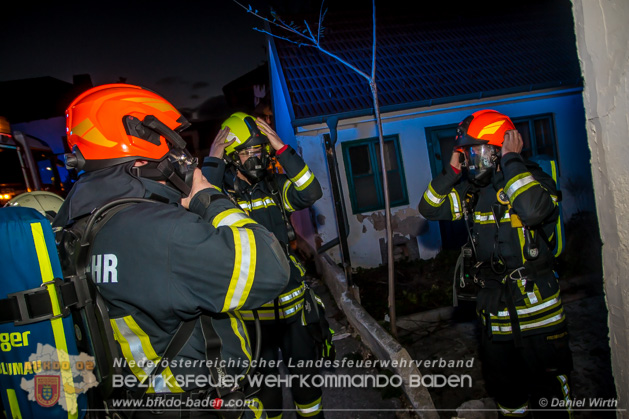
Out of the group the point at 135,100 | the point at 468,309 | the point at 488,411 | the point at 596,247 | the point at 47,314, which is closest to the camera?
the point at 47,314

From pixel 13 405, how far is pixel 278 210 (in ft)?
8.27

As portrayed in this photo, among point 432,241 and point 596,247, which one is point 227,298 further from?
point 596,247

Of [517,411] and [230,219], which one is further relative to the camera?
[517,411]

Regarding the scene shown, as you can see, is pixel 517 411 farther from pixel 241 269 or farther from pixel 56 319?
pixel 56 319

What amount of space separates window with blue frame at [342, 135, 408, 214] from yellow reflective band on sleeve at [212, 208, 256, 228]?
7.12m

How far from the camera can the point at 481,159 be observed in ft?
10.7

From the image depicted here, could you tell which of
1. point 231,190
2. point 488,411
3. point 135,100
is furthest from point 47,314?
point 488,411

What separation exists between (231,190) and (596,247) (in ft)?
26.0

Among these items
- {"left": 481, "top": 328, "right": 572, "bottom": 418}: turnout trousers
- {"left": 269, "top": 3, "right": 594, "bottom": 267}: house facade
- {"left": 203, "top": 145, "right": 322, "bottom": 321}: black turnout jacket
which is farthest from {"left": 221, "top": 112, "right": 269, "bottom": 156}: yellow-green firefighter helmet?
{"left": 269, "top": 3, "right": 594, "bottom": 267}: house facade

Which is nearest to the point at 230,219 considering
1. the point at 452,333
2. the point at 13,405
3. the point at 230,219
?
the point at 230,219

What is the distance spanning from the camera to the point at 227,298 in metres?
1.57

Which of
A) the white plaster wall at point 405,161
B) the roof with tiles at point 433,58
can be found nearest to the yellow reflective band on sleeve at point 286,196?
the white plaster wall at point 405,161

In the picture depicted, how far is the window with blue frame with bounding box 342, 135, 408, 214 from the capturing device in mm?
8859

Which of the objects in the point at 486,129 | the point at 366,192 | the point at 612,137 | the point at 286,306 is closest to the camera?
the point at 612,137
